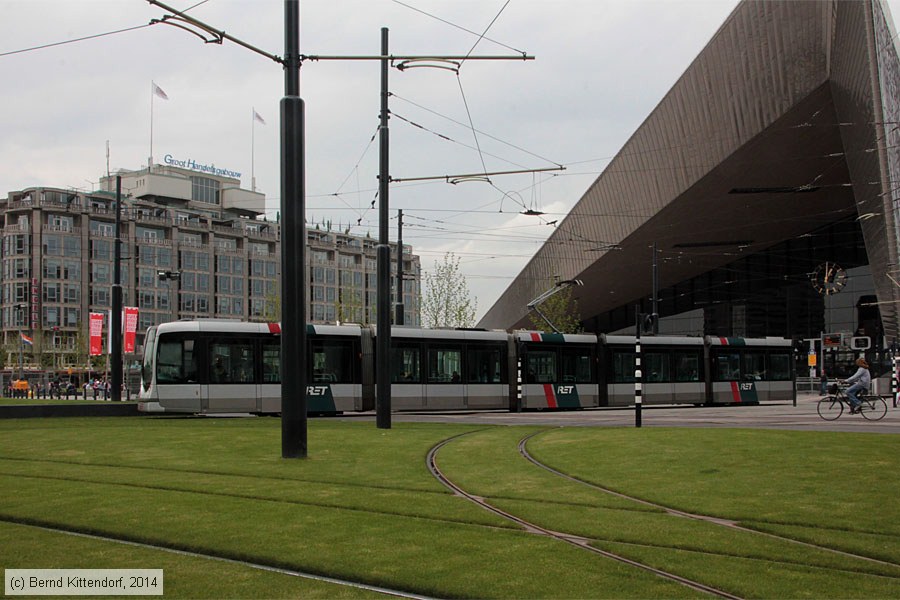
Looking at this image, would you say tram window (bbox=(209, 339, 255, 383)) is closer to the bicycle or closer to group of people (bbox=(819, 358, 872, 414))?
the bicycle

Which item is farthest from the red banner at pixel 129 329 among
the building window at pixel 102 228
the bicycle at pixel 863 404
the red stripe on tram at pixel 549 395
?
the building window at pixel 102 228

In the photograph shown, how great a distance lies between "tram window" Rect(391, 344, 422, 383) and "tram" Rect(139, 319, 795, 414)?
1.2 inches

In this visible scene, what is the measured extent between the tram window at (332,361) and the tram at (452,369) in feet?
0.10

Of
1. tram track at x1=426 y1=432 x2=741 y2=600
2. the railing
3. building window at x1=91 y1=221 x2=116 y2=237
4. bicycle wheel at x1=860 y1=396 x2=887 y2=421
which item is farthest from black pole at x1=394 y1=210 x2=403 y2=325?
building window at x1=91 y1=221 x2=116 y2=237

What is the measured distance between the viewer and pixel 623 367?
3453cm

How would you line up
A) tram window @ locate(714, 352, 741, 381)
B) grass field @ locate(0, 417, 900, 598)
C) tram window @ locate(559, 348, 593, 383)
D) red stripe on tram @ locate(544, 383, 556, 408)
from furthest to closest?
1. tram window @ locate(714, 352, 741, 381)
2. tram window @ locate(559, 348, 593, 383)
3. red stripe on tram @ locate(544, 383, 556, 408)
4. grass field @ locate(0, 417, 900, 598)

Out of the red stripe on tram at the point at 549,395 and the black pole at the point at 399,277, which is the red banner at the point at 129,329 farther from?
the red stripe on tram at the point at 549,395

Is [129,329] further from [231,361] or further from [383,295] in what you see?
[383,295]

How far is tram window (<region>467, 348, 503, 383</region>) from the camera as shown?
101ft

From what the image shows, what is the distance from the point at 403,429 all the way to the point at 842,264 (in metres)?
42.1

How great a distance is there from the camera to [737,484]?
10195 millimetres

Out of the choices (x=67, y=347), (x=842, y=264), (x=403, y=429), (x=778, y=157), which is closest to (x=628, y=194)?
(x=778, y=157)

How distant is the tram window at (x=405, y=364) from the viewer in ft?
94.7

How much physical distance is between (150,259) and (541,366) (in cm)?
8113
